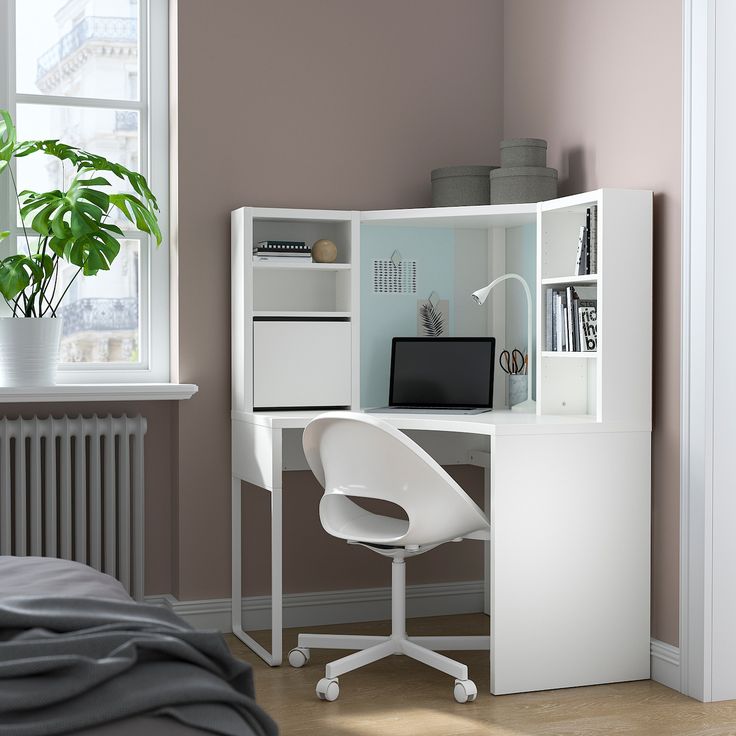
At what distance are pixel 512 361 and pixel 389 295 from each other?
0.55 m

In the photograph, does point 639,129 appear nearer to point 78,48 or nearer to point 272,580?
point 272,580

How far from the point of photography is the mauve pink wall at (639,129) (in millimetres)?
3297

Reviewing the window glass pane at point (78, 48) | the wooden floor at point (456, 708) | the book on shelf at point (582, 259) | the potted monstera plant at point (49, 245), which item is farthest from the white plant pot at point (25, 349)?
the book on shelf at point (582, 259)

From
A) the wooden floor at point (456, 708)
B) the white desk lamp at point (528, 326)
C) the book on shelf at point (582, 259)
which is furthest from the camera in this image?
the white desk lamp at point (528, 326)

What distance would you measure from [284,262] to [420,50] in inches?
43.6

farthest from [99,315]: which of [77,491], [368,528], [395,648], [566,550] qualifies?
[566,550]

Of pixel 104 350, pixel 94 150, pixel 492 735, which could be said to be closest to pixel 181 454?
pixel 104 350

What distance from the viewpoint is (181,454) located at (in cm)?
389

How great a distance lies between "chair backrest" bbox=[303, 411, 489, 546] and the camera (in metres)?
3.06

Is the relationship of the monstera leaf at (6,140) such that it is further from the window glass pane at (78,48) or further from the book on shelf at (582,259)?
the book on shelf at (582,259)

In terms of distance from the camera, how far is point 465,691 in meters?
3.15

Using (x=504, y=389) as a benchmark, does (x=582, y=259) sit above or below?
above

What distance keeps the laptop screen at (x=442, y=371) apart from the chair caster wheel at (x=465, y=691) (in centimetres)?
105

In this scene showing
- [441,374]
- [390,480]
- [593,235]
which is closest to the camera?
[390,480]
